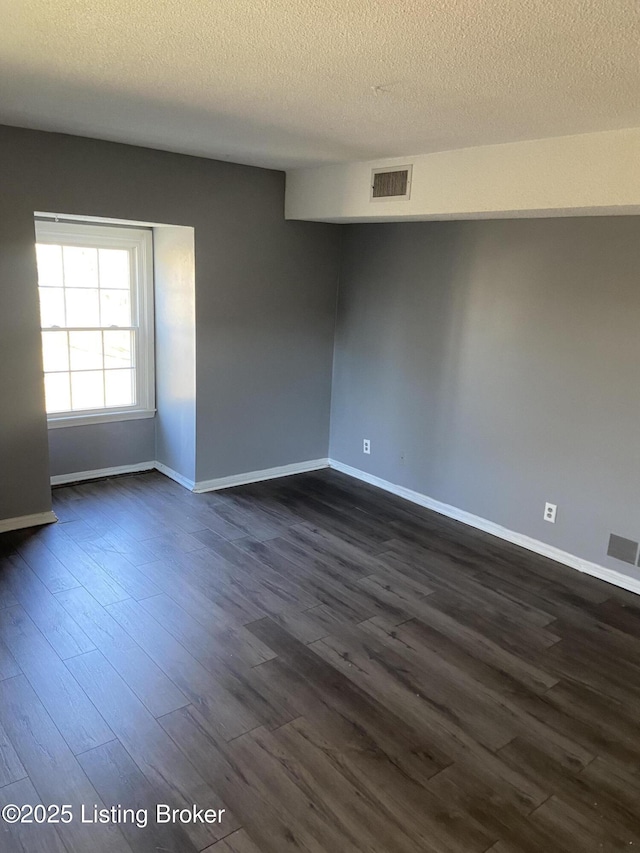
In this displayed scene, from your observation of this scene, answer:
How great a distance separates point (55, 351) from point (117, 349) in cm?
47

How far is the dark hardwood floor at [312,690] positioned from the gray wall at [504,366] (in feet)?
1.58

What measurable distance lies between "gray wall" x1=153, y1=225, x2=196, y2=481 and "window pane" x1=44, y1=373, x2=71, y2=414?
2.30 feet

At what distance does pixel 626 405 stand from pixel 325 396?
251cm

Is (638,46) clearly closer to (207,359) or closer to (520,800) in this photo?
(520,800)

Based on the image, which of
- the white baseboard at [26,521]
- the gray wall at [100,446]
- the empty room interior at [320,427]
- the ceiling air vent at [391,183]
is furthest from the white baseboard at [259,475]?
the ceiling air vent at [391,183]

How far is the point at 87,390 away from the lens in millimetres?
4676

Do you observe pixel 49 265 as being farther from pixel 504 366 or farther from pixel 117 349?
pixel 504 366

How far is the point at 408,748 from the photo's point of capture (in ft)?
7.39

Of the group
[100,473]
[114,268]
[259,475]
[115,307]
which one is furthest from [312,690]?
[114,268]

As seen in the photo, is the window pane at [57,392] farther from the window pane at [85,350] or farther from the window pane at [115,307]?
the window pane at [115,307]

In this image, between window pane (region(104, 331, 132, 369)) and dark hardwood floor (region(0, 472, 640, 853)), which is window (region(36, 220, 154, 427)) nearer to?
window pane (region(104, 331, 132, 369))

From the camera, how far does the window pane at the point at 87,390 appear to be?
461 cm

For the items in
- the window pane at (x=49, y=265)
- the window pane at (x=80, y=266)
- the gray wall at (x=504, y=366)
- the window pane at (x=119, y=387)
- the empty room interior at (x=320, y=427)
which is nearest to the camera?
the empty room interior at (x=320, y=427)

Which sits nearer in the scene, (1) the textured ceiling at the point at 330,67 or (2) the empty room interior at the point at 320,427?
(1) the textured ceiling at the point at 330,67
